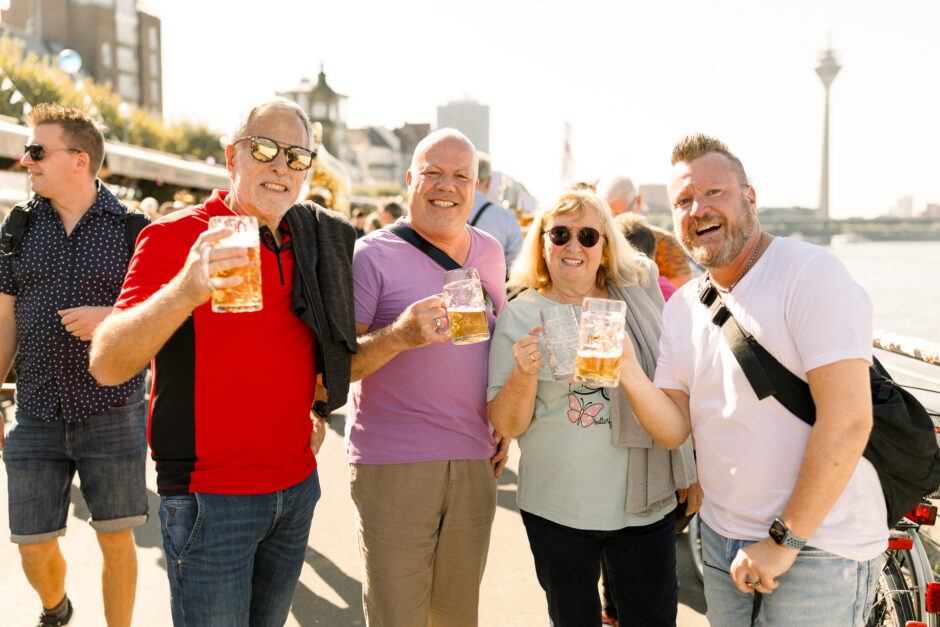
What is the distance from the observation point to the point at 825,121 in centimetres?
8562

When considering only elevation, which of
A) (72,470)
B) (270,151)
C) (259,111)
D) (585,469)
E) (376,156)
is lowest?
(72,470)

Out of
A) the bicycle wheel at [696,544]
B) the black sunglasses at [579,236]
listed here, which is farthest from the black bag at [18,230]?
the bicycle wheel at [696,544]

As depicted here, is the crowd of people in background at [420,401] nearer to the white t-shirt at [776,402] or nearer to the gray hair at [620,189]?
the white t-shirt at [776,402]

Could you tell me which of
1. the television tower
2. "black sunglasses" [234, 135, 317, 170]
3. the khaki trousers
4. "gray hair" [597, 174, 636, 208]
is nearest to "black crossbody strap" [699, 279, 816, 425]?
the khaki trousers

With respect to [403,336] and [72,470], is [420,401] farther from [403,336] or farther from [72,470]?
[72,470]

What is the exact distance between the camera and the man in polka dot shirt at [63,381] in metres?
2.79

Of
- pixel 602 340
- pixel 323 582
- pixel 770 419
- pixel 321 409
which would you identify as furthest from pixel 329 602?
pixel 770 419

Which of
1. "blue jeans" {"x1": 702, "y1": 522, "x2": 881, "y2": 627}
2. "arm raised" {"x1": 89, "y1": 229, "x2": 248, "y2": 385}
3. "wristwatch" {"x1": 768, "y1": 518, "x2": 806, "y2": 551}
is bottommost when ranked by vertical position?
"blue jeans" {"x1": 702, "y1": 522, "x2": 881, "y2": 627}

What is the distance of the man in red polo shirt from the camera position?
76.3 inches

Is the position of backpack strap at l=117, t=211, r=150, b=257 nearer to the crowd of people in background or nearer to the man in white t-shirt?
the crowd of people in background

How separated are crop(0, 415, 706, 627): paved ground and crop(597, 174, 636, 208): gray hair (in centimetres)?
264

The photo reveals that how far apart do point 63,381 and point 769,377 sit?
8.90 feet

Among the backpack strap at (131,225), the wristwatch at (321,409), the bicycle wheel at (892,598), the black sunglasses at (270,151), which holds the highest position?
the black sunglasses at (270,151)

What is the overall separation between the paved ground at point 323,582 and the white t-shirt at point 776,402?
6.06ft
